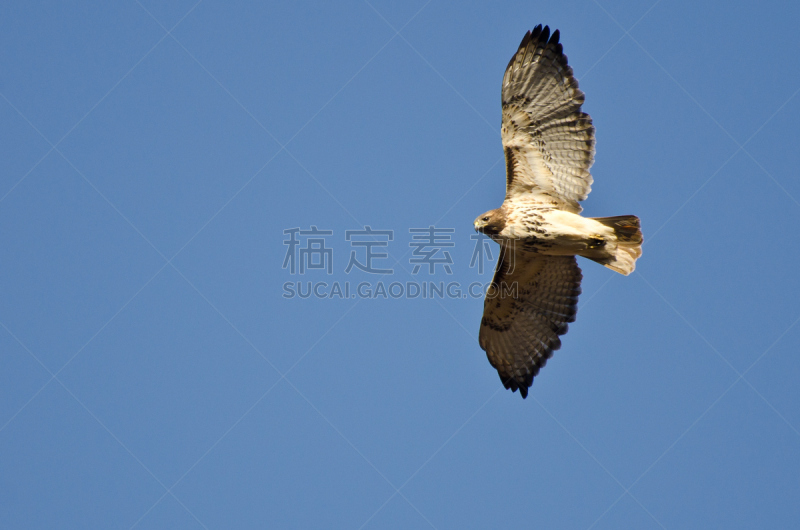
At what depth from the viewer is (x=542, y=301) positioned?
9.89 meters

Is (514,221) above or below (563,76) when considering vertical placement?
below

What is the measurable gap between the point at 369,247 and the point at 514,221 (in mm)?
3284

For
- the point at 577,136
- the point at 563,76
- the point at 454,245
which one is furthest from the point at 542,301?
the point at 563,76

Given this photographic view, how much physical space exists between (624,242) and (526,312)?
1719 mm

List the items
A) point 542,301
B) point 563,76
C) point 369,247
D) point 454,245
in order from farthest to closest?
point 369,247, point 454,245, point 542,301, point 563,76

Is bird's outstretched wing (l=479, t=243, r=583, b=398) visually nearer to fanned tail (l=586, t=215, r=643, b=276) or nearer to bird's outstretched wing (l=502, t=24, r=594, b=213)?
fanned tail (l=586, t=215, r=643, b=276)

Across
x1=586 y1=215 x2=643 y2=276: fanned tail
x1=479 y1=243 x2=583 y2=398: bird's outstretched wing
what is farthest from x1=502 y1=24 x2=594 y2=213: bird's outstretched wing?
x1=479 y1=243 x2=583 y2=398: bird's outstretched wing

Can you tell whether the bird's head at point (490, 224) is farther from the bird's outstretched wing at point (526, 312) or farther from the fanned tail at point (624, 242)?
the fanned tail at point (624, 242)

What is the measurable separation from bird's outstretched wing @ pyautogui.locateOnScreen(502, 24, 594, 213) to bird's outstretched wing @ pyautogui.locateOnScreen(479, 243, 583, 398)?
102 centimetres

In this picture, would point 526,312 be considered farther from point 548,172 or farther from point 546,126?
point 546,126

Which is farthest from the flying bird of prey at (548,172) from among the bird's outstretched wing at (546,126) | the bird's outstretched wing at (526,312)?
the bird's outstretched wing at (526,312)

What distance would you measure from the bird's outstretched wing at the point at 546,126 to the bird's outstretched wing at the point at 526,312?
3.36 ft

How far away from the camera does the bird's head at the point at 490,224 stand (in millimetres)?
8570

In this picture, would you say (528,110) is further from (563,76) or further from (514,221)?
(514,221)
